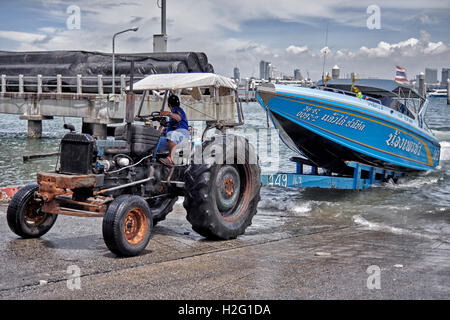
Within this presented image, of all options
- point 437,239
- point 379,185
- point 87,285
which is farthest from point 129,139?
point 379,185

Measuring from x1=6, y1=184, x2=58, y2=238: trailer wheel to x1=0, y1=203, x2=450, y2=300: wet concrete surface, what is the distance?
17cm

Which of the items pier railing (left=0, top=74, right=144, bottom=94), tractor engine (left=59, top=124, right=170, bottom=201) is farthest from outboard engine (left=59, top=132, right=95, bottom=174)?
pier railing (left=0, top=74, right=144, bottom=94)

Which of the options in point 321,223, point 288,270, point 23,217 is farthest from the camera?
point 321,223

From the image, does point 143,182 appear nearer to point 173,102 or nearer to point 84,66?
point 173,102

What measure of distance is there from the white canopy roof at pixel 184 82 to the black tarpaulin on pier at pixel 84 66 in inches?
648

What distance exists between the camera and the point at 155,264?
615cm

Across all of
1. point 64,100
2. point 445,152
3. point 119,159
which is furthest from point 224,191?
point 64,100

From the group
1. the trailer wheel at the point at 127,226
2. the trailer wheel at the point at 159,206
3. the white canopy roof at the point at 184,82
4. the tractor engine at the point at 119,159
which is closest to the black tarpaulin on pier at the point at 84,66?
the white canopy roof at the point at 184,82

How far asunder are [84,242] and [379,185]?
31.2 ft

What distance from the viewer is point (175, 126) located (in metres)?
7.92

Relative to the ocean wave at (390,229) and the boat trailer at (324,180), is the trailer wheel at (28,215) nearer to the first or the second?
the ocean wave at (390,229)

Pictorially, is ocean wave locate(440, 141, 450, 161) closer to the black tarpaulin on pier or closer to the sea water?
the sea water
